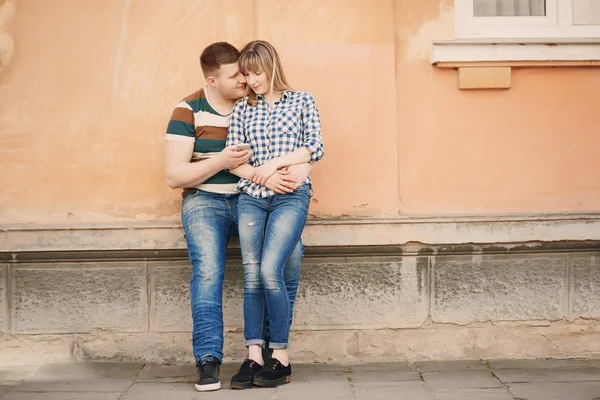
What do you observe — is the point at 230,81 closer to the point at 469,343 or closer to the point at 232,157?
the point at 232,157

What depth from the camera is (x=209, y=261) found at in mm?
Result: 4664

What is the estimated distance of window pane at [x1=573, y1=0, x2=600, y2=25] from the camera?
5.33 m

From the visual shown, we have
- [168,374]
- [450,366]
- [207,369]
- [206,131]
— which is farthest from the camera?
[450,366]

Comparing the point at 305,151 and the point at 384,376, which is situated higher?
the point at 305,151

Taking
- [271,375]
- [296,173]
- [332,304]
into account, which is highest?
[296,173]

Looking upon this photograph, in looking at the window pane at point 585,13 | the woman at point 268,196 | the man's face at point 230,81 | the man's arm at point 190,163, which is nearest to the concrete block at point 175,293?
the woman at point 268,196

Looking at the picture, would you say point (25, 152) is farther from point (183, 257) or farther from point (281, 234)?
point (281, 234)

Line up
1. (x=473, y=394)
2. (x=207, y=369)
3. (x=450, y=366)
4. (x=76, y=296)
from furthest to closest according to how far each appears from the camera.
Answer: (x=76, y=296), (x=450, y=366), (x=207, y=369), (x=473, y=394)

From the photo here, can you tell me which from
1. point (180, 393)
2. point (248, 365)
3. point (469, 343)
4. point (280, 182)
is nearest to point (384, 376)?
point (469, 343)

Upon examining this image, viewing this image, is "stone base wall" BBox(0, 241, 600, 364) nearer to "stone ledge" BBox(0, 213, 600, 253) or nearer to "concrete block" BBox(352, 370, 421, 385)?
"stone ledge" BBox(0, 213, 600, 253)

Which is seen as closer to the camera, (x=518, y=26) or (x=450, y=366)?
(x=450, y=366)

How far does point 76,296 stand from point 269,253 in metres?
1.37

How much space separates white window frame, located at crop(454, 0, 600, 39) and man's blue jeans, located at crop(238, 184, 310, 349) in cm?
152

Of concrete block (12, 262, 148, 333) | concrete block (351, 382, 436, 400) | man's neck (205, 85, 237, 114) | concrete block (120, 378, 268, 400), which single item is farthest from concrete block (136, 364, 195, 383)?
man's neck (205, 85, 237, 114)
